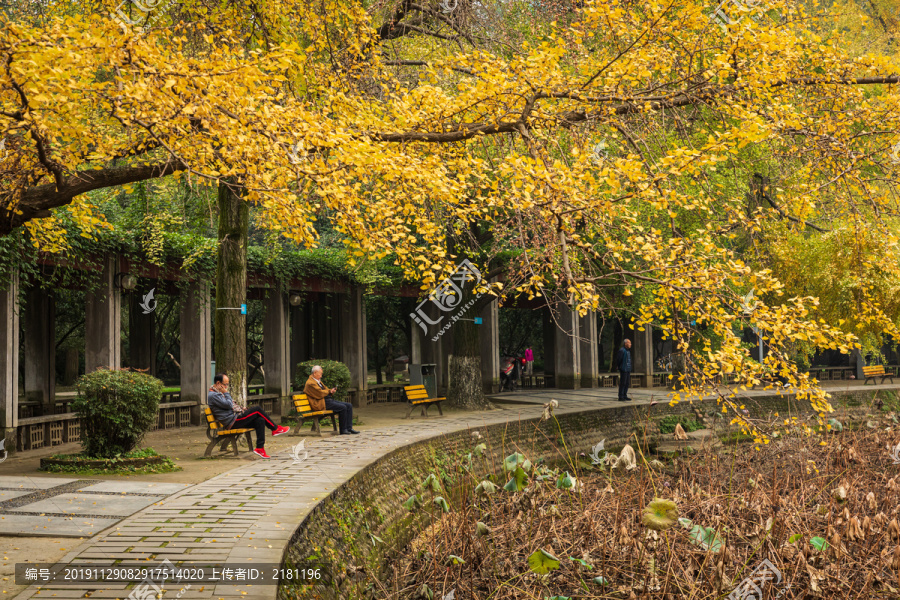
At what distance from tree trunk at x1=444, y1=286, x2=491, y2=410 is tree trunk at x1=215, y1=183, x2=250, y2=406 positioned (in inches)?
268

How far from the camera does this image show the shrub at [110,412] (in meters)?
9.34

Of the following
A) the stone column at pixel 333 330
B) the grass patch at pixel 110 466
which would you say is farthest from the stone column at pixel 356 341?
the grass patch at pixel 110 466

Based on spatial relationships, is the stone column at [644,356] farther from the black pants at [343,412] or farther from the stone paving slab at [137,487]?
the stone paving slab at [137,487]

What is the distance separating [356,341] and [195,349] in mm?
5141

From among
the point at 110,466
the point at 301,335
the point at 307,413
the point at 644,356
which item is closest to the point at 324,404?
the point at 307,413

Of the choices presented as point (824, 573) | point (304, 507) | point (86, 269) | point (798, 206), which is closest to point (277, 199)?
point (304, 507)

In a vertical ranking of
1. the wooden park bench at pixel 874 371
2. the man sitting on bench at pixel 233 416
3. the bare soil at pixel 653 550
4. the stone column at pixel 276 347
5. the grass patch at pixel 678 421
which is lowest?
the grass patch at pixel 678 421

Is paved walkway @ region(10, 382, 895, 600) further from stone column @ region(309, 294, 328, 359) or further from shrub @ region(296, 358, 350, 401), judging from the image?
stone column @ region(309, 294, 328, 359)

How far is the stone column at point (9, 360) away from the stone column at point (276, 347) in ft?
20.8

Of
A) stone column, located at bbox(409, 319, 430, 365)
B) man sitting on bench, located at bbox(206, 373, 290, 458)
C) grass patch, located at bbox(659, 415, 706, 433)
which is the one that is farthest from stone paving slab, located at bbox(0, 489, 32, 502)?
stone column, located at bbox(409, 319, 430, 365)

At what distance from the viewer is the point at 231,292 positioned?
10742 millimetres

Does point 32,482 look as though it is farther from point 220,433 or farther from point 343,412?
point 343,412

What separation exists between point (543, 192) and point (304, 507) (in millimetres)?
3102

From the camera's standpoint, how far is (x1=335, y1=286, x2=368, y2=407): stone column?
63.0 feet
